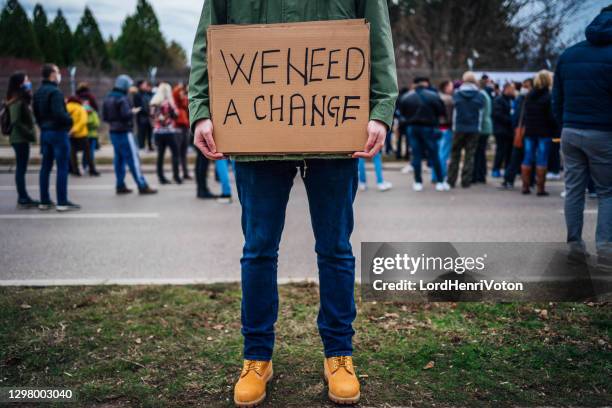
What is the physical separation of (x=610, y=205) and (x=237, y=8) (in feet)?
12.1

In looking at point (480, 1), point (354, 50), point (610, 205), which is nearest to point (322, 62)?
point (354, 50)

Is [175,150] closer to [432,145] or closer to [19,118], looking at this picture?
[19,118]

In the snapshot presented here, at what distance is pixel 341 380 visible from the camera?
2633 mm

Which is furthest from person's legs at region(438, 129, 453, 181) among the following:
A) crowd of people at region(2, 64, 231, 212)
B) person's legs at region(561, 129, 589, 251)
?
person's legs at region(561, 129, 589, 251)

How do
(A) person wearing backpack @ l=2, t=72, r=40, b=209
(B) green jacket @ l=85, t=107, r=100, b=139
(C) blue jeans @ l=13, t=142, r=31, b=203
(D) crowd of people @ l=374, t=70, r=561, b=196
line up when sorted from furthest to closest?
(B) green jacket @ l=85, t=107, r=100, b=139 < (D) crowd of people @ l=374, t=70, r=561, b=196 < (C) blue jeans @ l=13, t=142, r=31, b=203 < (A) person wearing backpack @ l=2, t=72, r=40, b=209

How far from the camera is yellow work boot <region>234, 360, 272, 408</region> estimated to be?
257 cm

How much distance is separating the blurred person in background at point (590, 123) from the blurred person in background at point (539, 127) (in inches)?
177

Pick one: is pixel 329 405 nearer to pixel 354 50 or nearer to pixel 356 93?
pixel 356 93

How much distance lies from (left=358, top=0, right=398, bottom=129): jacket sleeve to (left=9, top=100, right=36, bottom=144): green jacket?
24.9ft

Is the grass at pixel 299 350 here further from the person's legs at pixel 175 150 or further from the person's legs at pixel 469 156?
the person's legs at pixel 469 156

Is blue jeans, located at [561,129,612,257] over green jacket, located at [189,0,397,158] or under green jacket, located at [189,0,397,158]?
under

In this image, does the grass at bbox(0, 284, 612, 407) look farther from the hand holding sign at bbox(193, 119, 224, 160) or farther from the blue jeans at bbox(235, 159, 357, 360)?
the hand holding sign at bbox(193, 119, 224, 160)

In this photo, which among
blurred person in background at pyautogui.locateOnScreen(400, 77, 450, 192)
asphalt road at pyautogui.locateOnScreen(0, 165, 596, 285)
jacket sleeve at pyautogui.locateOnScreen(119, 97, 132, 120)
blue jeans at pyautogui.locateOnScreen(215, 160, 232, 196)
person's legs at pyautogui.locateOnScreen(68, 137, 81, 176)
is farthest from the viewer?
person's legs at pyautogui.locateOnScreen(68, 137, 81, 176)

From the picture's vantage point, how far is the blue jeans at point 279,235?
2.61 metres
